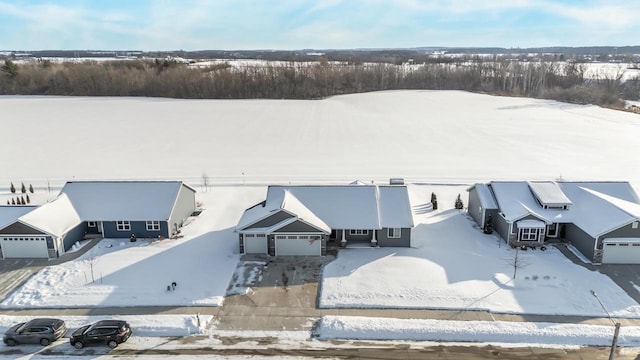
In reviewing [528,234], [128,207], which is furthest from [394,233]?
[128,207]

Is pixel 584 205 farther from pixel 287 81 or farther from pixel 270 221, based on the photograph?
pixel 287 81

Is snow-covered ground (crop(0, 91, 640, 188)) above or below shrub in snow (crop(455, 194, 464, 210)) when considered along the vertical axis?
above

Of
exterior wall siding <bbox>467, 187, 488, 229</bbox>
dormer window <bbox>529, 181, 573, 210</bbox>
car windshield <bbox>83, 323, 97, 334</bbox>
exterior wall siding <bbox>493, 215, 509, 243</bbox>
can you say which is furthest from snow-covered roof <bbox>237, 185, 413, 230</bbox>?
car windshield <bbox>83, 323, 97, 334</bbox>

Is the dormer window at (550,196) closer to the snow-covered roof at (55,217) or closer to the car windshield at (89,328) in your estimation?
the car windshield at (89,328)

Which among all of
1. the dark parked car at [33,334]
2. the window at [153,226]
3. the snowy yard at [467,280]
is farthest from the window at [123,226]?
the snowy yard at [467,280]

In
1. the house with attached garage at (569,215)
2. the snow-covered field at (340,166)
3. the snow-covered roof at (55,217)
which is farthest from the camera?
the snow-covered roof at (55,217)

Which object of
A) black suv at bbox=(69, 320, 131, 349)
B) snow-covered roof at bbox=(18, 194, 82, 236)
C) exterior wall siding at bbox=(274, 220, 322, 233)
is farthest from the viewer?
snow-covered roof at bbox=(18, 194, 82, 236)

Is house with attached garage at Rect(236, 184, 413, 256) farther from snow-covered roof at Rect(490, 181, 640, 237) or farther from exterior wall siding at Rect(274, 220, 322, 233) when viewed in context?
snow-covered roof at Rect(490, 181, 640, 237)
